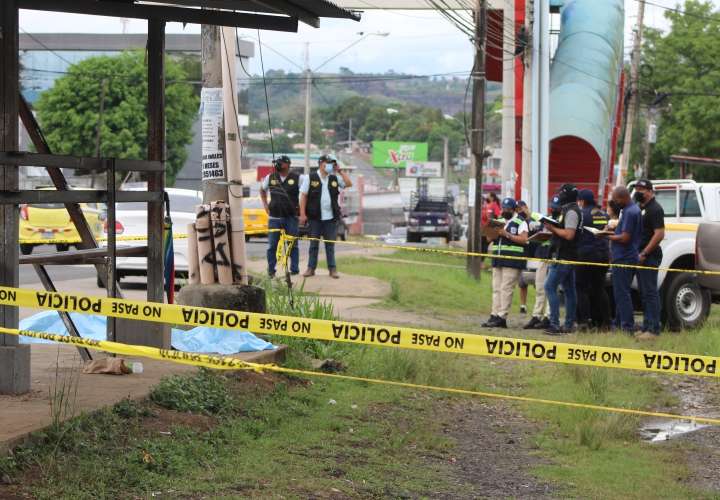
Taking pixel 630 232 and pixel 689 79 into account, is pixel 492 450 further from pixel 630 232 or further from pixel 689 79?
pixel 689 79

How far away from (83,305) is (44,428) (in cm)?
75

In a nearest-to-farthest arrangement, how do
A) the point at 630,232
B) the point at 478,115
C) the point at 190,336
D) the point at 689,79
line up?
the point at 190,336 → the point at 630,232 → the point at 478,115 → the point at 689,79

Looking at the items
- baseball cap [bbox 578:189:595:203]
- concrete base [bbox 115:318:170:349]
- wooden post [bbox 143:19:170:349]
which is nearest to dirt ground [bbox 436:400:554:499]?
concrete base [bbox 115:318:170:349]

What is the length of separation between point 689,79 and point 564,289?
49.5m

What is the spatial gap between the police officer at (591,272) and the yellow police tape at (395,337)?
8.67 meters

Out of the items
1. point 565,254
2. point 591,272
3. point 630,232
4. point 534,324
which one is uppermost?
point 630,232

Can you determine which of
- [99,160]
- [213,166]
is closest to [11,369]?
[99,160]

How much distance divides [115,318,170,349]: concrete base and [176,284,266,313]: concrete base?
0.97 m

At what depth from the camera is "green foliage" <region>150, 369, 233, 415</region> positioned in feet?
26.0

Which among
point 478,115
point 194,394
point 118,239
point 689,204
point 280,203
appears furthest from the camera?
point 478,115

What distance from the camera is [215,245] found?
10820 millimetres

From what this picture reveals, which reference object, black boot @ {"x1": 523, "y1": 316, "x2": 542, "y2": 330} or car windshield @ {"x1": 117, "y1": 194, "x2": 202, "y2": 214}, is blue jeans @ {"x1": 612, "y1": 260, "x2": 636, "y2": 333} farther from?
car windshield @ {"x1": 117, "y1": 194, "x2": 202, "y2": 214}

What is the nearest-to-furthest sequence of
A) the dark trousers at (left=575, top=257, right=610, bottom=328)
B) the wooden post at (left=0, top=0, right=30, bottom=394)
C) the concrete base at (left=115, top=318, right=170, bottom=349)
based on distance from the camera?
the wooden post at (left=0, top=0, right=30, bottom=394) → the concrete base at (left=115, top=318, right=170, bottom=349) → the dark trousers at (left=575, top=257, right=610, bottom=328)

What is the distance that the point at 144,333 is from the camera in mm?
9578
